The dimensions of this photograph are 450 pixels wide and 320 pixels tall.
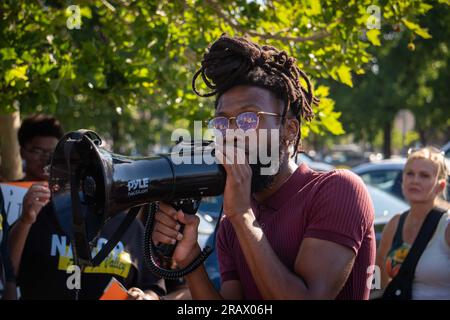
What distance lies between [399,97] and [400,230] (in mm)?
17895

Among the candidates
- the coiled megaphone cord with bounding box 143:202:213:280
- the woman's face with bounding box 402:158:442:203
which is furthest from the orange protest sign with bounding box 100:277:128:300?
the woman's face with bounding box 402:158:442:203

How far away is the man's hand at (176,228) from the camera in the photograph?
2158 mm

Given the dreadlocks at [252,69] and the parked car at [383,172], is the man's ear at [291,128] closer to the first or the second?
the dreadlocks at [252,69]

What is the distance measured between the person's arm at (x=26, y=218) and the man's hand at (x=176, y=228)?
4.29 feet

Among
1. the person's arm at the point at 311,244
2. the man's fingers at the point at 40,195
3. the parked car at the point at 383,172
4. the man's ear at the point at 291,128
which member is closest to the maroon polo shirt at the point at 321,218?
the person's arm at the point at 311,244

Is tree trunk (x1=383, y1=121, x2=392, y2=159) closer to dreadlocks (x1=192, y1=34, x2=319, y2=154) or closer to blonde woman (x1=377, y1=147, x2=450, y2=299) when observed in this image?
blonde woman (x1=377, y1=147, x2=450, y2=299)

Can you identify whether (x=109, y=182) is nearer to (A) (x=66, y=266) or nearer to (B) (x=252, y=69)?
(B) (x=252, y=69)

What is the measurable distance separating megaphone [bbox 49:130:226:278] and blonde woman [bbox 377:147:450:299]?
6.07 ft

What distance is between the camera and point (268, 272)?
1.86m

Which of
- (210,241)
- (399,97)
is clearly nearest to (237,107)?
(210,241)

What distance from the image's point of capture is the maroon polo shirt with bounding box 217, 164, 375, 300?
6.31 ft

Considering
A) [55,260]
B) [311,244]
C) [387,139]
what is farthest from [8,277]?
[387,139]

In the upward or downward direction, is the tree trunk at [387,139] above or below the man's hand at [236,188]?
below

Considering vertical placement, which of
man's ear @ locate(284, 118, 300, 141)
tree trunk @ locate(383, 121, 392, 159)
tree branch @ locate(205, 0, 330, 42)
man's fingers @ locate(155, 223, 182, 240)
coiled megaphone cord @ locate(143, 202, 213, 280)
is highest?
tree branch @ locate(205, 0, 330, 42)
